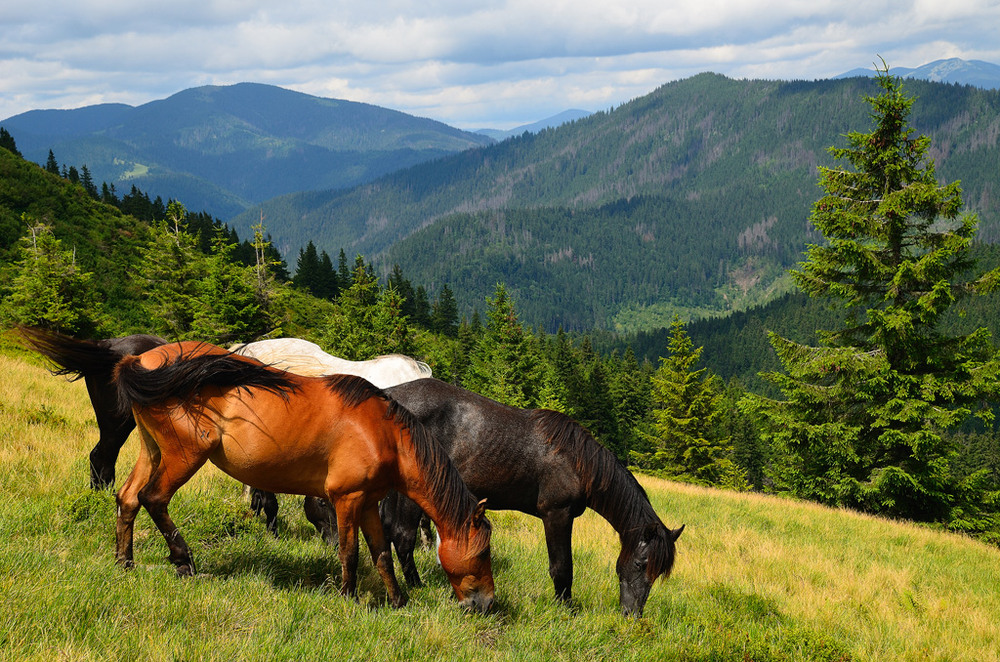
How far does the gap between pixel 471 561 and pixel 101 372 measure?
4048 millimetres

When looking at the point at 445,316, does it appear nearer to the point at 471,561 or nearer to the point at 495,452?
the point at 495,452

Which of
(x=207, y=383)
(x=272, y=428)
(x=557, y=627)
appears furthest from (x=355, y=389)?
(x=557, y=627)

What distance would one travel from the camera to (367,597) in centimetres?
489

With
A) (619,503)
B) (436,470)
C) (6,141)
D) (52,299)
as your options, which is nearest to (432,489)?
(436,470)

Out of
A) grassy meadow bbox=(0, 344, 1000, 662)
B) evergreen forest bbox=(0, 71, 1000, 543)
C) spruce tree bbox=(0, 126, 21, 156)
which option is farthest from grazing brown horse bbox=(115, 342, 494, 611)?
spruce tree bbox=(0, 126, 21, 156)

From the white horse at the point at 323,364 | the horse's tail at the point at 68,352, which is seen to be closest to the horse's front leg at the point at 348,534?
the horse's tail at the point at 68,352

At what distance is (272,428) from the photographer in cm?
470

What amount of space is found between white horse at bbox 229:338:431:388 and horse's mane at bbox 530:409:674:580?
2.62 m

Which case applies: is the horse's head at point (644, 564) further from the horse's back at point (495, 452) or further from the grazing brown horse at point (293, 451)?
the grazing brown horse at point (293, 451)

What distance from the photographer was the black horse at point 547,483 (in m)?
Answer: 6.15

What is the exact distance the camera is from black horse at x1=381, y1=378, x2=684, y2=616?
6.15 meters

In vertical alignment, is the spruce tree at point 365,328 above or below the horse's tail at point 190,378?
below

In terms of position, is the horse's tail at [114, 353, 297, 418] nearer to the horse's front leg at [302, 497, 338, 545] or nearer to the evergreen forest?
the horse's front leg at [302, 497, 338, 545]

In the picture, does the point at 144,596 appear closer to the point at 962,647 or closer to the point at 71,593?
the point at 71,593
